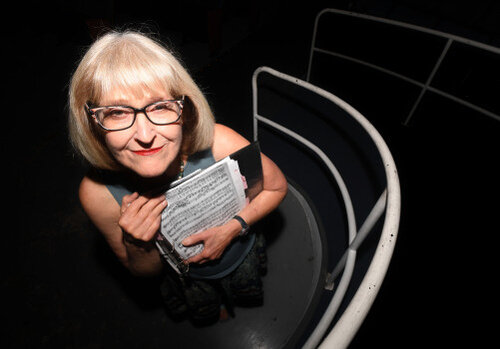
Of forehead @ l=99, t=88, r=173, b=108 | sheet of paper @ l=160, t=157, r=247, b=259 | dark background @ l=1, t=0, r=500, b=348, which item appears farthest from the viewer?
dark background @ l=1, t=0, r=500, b=348

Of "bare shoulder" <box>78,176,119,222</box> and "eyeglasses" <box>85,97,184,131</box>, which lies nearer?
"eyeglasses" <box>85,97,184,131</box>

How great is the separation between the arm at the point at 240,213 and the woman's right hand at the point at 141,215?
0.26 meters

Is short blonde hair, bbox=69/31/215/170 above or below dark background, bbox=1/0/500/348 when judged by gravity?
above

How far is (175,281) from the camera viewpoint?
1400mm

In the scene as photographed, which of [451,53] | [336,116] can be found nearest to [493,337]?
[336,116]

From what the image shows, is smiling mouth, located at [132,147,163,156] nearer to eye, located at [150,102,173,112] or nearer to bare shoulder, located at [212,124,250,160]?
eye, located at [150,102,173,112]

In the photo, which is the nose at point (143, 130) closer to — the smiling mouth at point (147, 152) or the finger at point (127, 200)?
the smiling mouth at point (147, 152)

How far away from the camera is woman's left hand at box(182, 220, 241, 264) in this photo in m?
1.14

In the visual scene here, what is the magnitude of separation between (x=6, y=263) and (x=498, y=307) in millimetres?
4323

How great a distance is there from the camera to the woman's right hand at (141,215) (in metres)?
0.82

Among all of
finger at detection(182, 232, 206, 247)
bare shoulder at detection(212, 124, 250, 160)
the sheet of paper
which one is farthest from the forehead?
finger at detection(182, 232, 206, 247)

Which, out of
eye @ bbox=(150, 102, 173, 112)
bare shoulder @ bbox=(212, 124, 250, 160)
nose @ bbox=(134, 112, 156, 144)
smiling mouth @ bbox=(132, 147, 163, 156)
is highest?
eye @ bbox=(150, 102, 173, 112)

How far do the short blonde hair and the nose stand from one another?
0.22 ft

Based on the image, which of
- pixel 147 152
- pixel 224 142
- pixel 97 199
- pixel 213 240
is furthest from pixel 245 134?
pixel 147 152
